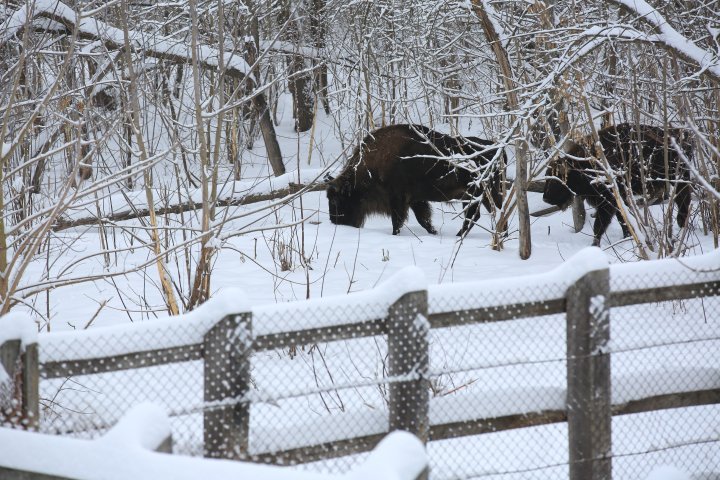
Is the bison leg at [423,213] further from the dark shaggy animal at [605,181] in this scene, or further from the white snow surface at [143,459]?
the white snow surface at [143,459]

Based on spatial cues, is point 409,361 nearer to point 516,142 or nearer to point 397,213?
point 516,142

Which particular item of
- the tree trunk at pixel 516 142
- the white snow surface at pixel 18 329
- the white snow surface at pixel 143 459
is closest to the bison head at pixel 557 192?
the tree trunk at pixel 516 142

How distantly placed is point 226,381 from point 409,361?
2.27ft

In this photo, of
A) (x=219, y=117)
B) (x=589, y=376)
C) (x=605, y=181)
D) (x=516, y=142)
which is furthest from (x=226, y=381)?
(x=605, y=181)

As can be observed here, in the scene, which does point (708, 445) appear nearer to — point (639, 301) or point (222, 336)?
point (639, 301)

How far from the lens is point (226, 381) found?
308cm

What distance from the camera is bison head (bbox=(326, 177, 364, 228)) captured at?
1027 cm

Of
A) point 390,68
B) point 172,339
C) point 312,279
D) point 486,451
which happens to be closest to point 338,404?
point 486,451

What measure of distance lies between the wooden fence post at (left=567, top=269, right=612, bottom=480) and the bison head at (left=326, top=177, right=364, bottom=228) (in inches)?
269

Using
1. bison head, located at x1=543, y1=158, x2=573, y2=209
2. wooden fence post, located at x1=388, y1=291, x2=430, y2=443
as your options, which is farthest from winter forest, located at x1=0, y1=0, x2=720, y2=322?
wooden fence post, located at x1=388, y1=291, x2=430, y2=443

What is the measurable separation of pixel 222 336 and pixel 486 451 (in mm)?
1802

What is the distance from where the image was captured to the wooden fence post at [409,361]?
326 centimetres

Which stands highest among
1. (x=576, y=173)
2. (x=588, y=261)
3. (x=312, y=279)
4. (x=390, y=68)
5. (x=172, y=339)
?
(x=390, y=68)

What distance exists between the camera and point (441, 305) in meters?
3.37
